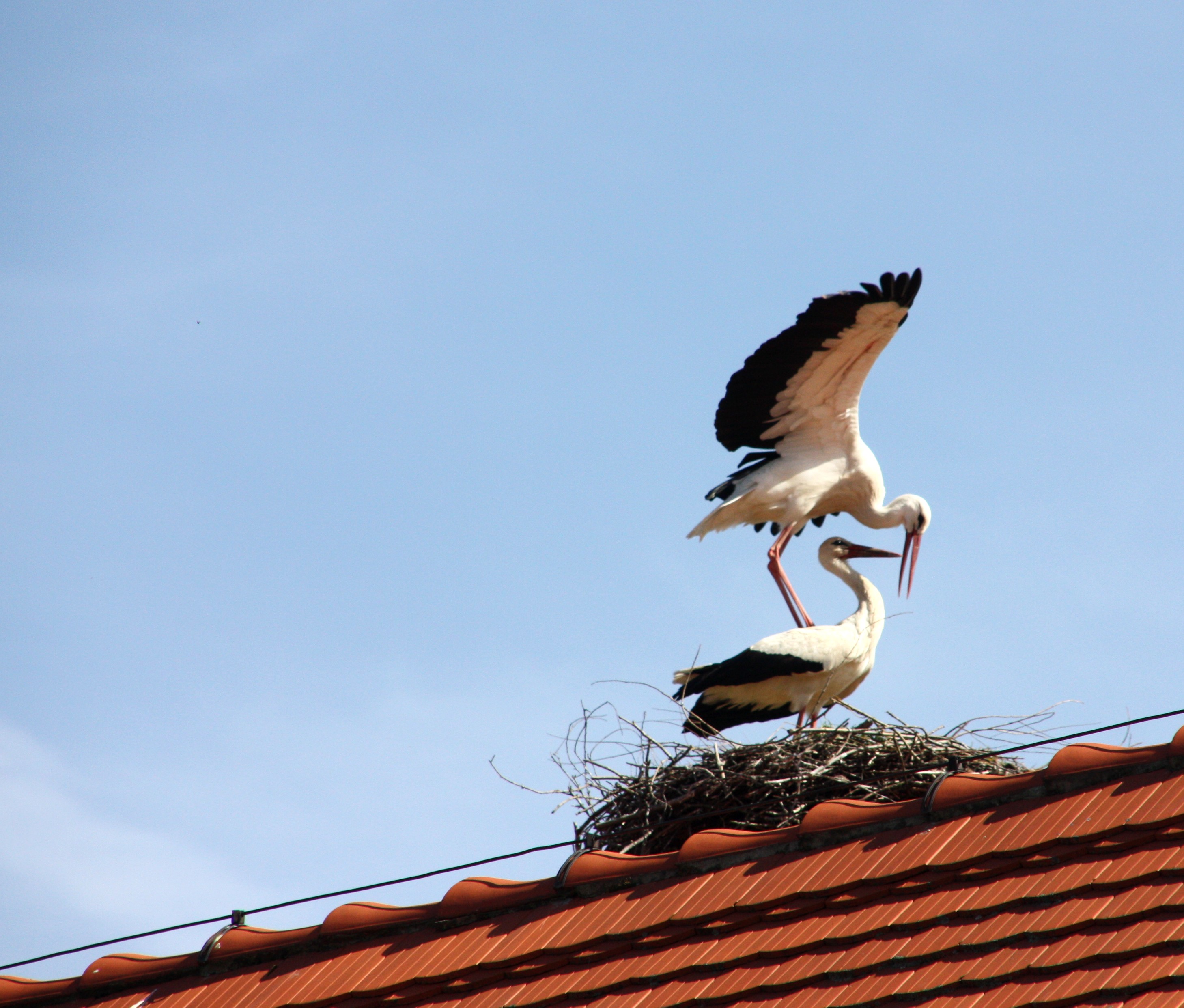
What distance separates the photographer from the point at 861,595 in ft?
26.5

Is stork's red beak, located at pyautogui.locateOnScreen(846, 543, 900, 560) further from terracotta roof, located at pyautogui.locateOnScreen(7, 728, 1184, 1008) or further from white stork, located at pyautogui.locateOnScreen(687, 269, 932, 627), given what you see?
terracotta roof, located at pyautogui.locateOnScreen(7, 728, 1184, 1008)

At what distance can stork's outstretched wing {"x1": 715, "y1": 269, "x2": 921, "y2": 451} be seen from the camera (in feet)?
26.8

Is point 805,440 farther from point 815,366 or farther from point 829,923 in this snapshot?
point 829,923

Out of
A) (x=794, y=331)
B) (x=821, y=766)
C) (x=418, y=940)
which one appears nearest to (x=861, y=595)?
(x=794, y=331)

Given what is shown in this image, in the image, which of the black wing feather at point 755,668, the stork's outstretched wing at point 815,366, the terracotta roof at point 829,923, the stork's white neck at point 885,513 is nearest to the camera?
the terracotta roof at point 829,923

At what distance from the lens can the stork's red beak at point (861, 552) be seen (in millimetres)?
8562

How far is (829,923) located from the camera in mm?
3938

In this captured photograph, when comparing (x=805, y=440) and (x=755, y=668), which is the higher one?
(x=805, y=440)

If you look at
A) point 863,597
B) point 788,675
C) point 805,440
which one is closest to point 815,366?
point 805,440

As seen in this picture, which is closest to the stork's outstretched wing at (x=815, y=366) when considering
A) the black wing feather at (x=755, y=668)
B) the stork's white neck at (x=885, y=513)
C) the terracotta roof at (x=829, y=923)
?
the stork's white neck at (x=885, y=513)

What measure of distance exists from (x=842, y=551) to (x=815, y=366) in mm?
999

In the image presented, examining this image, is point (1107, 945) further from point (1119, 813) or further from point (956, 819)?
point (956, 819)

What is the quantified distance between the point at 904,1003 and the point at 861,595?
4.66 m

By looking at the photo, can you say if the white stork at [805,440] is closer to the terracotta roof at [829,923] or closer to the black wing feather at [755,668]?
the black wing feather at [755,668]
